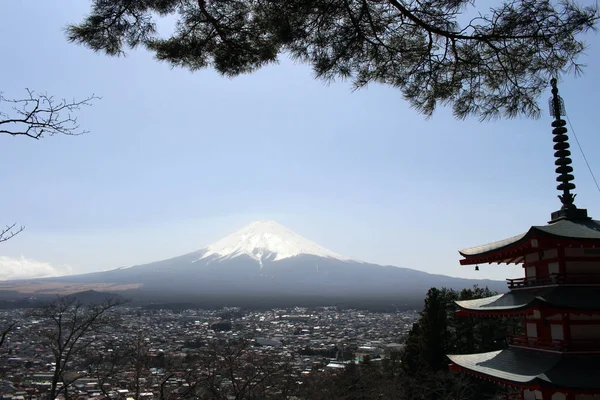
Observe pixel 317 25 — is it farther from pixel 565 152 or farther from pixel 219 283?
pixel 219 283

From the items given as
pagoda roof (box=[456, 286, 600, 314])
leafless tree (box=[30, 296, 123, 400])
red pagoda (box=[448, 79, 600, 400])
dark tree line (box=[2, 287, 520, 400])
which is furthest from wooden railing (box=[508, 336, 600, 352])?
leafless tree (box=[30, 296, 123, 400])

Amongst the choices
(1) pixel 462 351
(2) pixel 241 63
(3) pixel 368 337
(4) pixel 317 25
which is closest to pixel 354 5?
(4) pixel 317 25

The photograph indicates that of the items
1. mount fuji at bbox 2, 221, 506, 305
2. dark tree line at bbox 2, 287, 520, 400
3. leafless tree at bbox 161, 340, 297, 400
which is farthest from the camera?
mount fuji at bbox 2, 221, 506, 305

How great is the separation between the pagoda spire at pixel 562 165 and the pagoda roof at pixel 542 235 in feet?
0.63

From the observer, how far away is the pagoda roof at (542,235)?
603 cm

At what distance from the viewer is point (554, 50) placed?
387 cm

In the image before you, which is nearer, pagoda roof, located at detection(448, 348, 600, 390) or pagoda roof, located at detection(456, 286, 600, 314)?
pagoda roof, located at detection(448, 348, 600, 390)

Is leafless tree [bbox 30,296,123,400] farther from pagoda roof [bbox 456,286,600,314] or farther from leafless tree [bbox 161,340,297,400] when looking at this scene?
pagoda roof [bbox 456,286,600,314]

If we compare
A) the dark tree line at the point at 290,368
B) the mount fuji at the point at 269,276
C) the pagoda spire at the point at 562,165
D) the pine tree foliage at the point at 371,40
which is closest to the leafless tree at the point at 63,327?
the dark tree line at the point at 290,368

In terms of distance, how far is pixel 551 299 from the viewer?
6.16 metres

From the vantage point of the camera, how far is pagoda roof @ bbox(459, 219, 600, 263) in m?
6.03

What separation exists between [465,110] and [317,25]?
186 centimetres

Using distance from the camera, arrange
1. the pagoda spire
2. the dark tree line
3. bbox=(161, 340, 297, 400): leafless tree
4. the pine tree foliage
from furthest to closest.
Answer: the dark tree line
bbox=(161, 340, 297, 400): leafless tree
the pagoda spire
the pine tree foliage

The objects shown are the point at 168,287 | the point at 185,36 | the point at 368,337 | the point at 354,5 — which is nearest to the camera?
the point at 354,5
